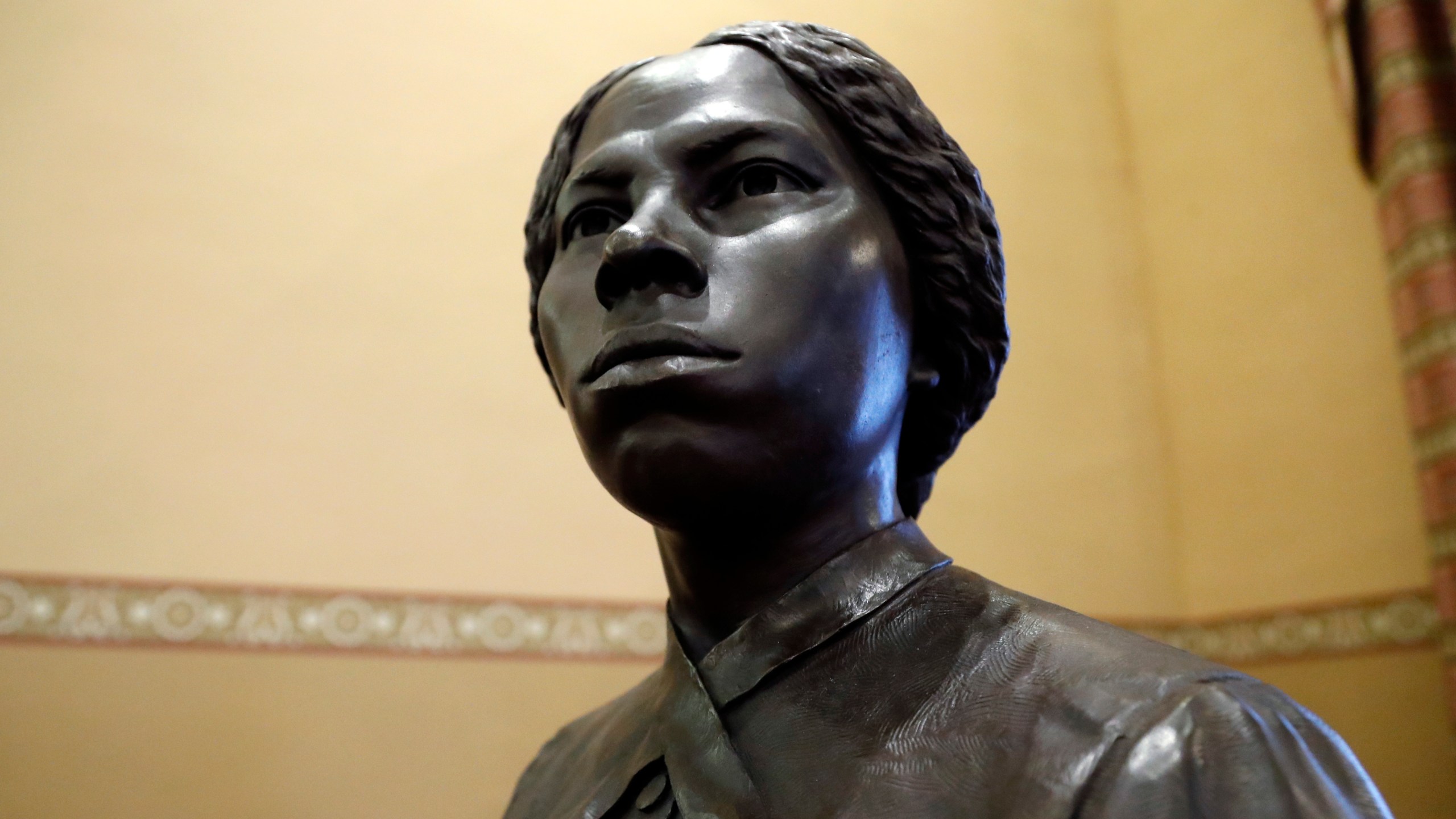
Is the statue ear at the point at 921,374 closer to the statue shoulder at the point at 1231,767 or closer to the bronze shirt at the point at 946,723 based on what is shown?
the bronze shirt at the point at 946,723

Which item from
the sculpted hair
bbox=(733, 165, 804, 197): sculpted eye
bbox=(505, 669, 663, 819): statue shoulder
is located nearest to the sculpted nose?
bbox=(733, 165, 804, 197): sculpted eye

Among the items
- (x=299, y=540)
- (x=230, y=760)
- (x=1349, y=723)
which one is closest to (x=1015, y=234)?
(x=1349, y=723)

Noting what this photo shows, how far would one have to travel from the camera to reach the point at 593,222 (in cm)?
107

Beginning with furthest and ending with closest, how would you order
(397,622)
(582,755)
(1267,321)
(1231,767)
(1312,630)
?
(1267,321), (1312,630), (397,622), (582,755), (1231,767)

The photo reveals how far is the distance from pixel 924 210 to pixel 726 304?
0.25 metres

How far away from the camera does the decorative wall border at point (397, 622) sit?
1921 millimetres

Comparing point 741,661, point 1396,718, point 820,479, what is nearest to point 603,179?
point 820,479

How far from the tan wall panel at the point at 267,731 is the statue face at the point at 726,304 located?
125cm

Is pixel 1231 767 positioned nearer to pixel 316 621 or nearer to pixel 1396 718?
pixel 316 621

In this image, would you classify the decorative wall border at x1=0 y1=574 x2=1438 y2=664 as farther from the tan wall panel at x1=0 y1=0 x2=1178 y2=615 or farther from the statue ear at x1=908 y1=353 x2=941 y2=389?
the statue ear at x1=908 y1=353 x2=941 y2=389

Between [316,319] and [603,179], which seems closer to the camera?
[603,179]

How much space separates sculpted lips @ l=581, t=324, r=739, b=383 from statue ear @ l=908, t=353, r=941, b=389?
10.1 inches

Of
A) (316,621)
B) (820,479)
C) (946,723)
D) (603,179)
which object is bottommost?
(316,621)

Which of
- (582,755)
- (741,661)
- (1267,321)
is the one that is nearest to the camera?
(741,661)
